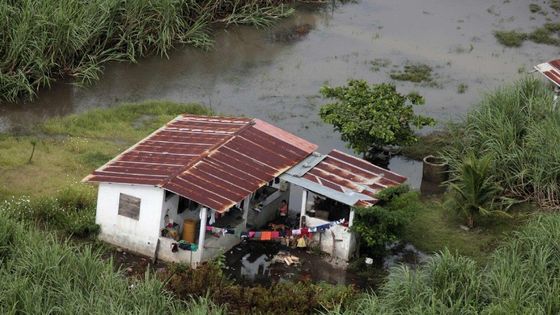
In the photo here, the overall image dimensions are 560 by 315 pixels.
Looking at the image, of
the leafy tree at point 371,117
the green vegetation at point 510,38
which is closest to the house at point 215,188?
the leafy tree at point 371,117

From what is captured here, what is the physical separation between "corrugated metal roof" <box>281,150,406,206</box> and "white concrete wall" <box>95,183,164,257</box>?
2545 mm

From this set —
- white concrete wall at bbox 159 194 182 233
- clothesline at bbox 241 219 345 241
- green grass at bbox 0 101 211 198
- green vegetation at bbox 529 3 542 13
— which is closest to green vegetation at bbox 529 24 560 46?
green vegetation at bbox 529 3 542 13

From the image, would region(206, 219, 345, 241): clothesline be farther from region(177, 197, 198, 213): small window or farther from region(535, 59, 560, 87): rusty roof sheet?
region(535, 59, 560, 87): rusty roof sheet

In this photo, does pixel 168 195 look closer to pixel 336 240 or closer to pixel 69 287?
pixel 336 240

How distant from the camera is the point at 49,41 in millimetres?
23734

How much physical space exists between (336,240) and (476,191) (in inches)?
114

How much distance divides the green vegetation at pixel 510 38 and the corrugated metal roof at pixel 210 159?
12895 mm

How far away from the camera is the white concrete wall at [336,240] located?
17172 millimetres

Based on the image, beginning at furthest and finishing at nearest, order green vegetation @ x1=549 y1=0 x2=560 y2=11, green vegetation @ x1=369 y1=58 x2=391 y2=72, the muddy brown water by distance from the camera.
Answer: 1. green vegetation @ x1=549 y1=0 x2=560 y2=11
2. green vegetation @ x1=369 y1=58 x2=391 y2=72
3. the muddy brown water

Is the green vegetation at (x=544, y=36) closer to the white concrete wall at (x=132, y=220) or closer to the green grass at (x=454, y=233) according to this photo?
the green grass at (x=454, y=233)

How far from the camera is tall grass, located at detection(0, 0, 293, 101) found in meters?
23.2

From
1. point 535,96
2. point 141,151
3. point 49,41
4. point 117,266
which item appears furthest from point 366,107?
point 49,41

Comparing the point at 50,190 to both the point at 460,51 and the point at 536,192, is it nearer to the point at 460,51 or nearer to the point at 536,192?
the point at 536,192

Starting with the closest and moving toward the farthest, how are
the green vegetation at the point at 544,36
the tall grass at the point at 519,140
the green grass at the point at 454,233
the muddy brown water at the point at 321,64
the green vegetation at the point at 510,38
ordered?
the green grass at the point at 454,233, the tall grass at the point at 519,140, the muddy brown water at the point at 321,64, the green vegetation at the point at 510,38, the green vegetation at the point at 544,36
